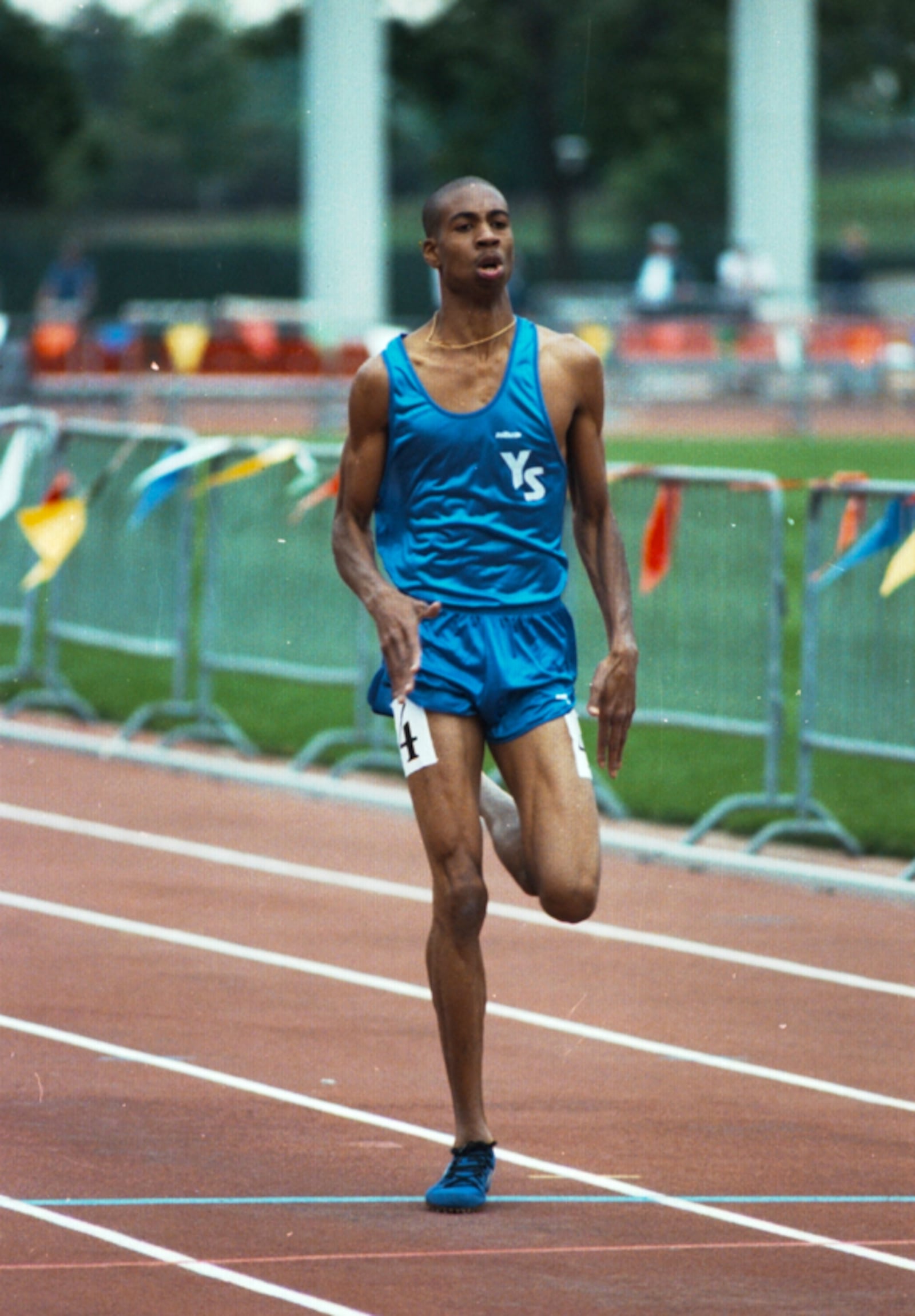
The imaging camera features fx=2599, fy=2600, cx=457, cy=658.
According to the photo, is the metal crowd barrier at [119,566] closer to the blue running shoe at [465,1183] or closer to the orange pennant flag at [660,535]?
the orange pennant flag at [660,535]

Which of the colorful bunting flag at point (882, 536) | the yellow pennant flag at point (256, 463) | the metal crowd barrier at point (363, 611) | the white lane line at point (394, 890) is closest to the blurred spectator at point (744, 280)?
the metal crowd barrier at point (363, 611)

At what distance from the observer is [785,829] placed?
10.5 m

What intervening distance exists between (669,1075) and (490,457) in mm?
2067

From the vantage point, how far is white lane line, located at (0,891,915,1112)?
7.07m

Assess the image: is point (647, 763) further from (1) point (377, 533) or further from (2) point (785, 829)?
(1) point (377, 533)

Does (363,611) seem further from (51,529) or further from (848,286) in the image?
(848,286)

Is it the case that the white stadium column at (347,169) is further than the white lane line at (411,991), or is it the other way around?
the white stadium column at (347,169)

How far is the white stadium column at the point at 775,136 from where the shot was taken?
131 ft

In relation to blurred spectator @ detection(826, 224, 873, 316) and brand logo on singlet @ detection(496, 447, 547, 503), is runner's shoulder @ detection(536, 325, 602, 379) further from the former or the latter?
blurred spectator @ detection(826, 224, 873, 316)

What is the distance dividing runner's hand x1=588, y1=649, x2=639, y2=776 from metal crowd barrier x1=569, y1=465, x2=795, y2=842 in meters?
4.44

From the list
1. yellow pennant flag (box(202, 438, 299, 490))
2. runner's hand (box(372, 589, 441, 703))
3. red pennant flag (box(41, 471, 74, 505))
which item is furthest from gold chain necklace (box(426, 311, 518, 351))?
red pennant flag (box(41, 471, 74, 505))

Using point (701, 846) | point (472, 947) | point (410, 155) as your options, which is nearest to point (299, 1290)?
point (472, 947)

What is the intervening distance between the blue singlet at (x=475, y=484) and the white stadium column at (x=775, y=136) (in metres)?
33.8

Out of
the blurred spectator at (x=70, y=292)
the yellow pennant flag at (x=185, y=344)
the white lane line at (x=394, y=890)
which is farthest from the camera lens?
the blurred spectator at (x=70, y=292)
